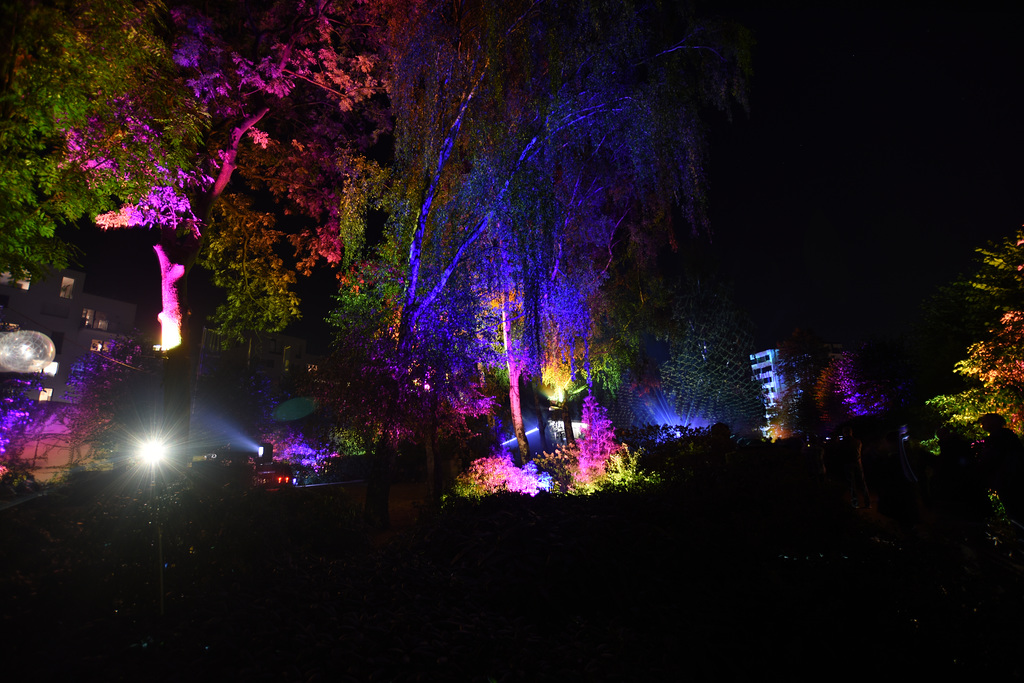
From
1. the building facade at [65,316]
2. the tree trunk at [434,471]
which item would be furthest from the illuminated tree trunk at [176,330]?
the building facade at [65,316]

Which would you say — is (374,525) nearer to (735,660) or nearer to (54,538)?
(54,538)

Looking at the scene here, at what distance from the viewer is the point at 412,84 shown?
7.95 meters

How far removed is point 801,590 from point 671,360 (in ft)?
91.8

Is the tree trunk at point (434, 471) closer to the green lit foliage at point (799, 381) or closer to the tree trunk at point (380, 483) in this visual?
the tree trunk at point (380, 483)

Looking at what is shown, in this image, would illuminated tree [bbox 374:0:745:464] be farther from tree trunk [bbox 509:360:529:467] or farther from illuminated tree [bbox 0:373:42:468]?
illuminated tree [bbox 0:373:42:468]

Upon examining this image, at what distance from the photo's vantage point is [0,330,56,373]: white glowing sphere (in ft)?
35.0

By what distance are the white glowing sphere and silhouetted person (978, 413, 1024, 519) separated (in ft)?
52.8

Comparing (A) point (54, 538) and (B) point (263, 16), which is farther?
(B) point (263, 16)

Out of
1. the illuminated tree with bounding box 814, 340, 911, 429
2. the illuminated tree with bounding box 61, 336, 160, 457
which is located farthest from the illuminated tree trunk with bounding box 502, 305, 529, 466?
the illuminated tree with bounding box 814, 340, 911, 429

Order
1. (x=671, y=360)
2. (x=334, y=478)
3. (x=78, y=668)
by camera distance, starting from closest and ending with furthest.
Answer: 1. (x=78, y=668)
2. (x=334, y=478)
3. (x=671, y=360)

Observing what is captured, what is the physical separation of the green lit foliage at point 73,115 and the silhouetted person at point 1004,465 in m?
9.67

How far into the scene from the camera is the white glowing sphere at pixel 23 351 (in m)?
10.7

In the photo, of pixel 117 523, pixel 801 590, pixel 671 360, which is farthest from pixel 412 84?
pixel 671 360

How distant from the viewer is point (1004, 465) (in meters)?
5.15
